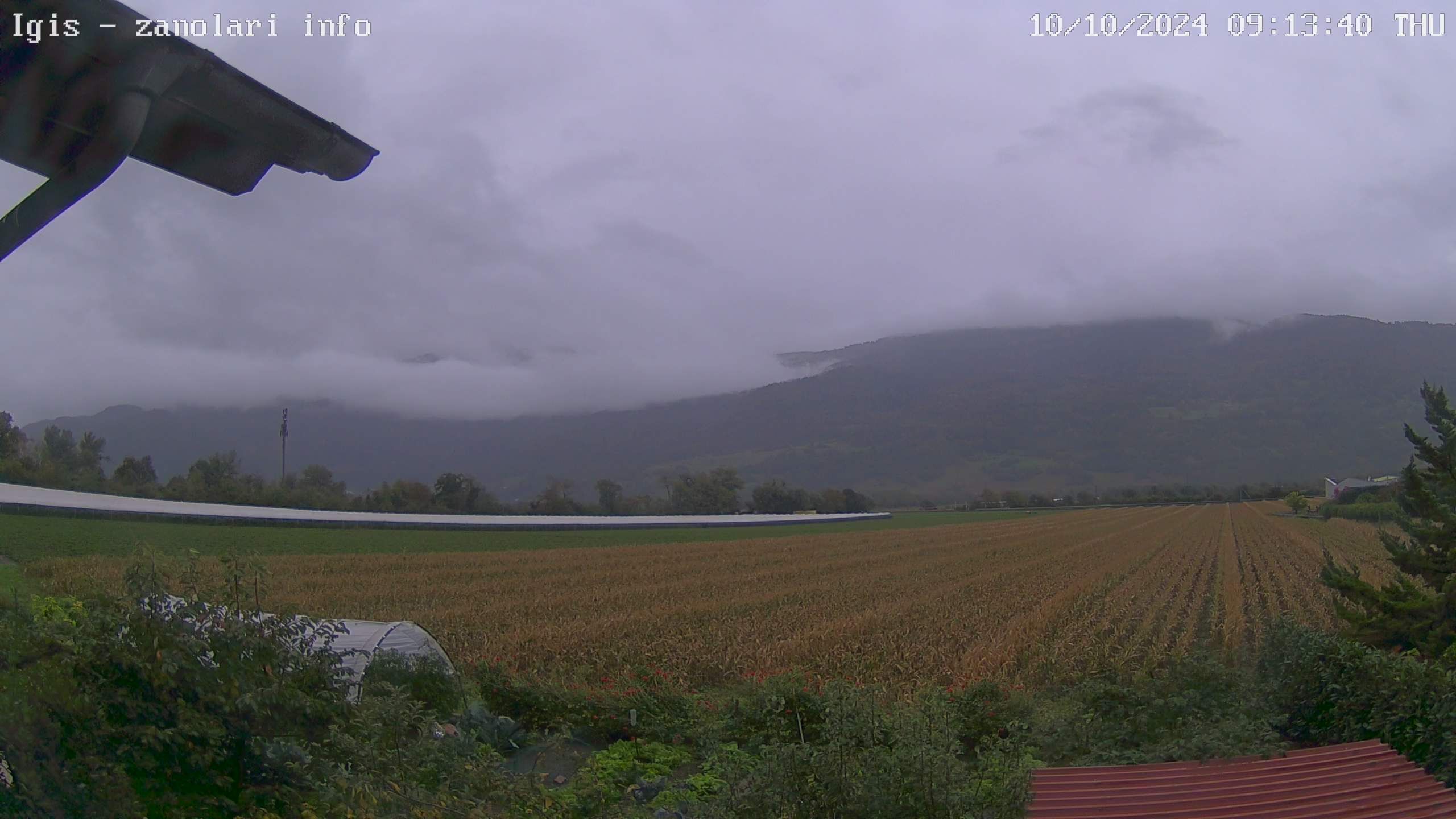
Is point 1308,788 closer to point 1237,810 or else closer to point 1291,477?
point 1237,810

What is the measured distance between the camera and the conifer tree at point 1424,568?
912 cm

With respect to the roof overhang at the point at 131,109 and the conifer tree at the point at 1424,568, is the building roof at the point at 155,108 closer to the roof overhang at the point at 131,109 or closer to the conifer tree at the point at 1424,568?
the roof overhang at the point at 131,109

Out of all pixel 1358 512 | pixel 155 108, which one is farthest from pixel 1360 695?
pixel 1358 512

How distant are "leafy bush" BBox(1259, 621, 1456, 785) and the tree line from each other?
55.5 meters

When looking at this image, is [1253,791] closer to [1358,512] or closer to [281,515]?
[281,515]

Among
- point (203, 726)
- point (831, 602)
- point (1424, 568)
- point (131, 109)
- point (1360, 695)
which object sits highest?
point (131, 109)

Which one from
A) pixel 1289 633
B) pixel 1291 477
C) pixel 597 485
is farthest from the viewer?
pixel 1291 477

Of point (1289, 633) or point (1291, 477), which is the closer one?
point (1289, 633)

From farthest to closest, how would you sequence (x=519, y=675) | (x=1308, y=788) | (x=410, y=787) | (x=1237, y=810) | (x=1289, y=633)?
(x=519, y=675) < (x=1289, y=633) < (x=1308, y=788) < (x=1237, y=810) < (x=410, y=787)

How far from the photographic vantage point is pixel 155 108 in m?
2.11

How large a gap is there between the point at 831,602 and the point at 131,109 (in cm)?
2002

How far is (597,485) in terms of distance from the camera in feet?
366

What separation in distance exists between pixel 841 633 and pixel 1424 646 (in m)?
8.36

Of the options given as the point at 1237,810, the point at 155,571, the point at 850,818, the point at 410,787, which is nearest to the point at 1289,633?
the point at 1237,810
